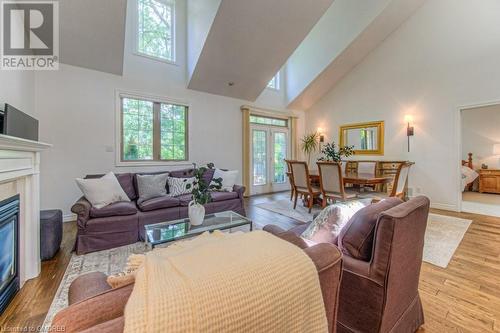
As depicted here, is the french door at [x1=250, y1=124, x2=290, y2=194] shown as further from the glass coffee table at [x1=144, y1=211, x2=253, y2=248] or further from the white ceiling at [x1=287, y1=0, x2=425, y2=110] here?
the glass coffee table at [x1=144, y1=211, x2=253, y2=248]

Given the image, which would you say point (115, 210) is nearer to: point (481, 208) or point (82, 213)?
point (82, 213)

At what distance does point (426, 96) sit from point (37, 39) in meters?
6.90

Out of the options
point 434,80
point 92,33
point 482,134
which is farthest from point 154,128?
point 482,134

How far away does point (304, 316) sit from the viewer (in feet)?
2.09

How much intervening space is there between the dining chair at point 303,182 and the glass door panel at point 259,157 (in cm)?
190

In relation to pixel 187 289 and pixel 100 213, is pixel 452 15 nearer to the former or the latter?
pixel 187 289

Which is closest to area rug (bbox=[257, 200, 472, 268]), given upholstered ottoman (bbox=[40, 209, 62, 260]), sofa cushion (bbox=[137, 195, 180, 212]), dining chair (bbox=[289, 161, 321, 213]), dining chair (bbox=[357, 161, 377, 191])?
dining chair (bbox=[289, 161, 321, 213])

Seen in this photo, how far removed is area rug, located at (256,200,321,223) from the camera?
385cm

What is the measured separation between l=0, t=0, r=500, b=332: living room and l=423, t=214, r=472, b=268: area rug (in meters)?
0.03

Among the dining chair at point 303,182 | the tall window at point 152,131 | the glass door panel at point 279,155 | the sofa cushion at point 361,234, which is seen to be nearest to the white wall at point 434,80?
the glass door panel at point 279,155

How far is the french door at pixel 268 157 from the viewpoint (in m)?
6.21

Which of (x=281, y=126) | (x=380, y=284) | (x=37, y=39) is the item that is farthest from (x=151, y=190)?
(x=281, y=126)

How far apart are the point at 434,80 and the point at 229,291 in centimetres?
584

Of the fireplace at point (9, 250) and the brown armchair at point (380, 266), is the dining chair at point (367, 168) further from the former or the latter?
the fireplace at point (9, 250)
